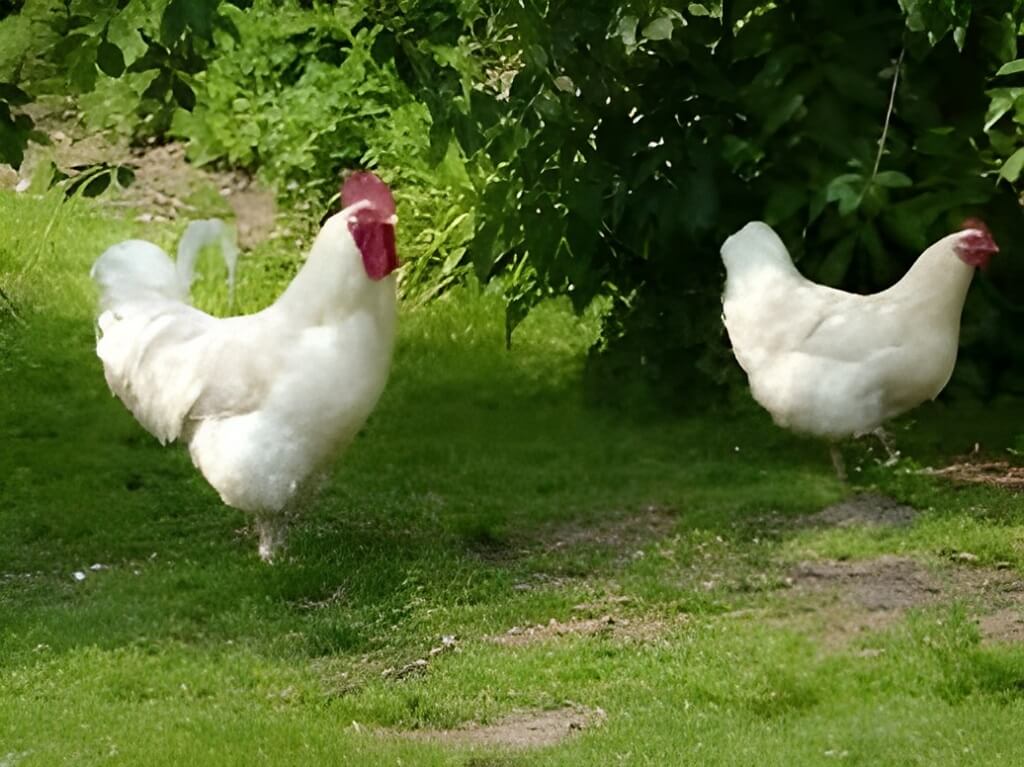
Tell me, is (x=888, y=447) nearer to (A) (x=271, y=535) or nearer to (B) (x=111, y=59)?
(A) (x=271, y=535)

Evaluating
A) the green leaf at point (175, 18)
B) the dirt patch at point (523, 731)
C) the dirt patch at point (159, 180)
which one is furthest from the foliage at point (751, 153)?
the dirt patch at point (159, 180)

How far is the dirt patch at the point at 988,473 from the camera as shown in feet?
19.3

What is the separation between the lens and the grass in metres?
3.79

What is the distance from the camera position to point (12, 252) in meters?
8.63

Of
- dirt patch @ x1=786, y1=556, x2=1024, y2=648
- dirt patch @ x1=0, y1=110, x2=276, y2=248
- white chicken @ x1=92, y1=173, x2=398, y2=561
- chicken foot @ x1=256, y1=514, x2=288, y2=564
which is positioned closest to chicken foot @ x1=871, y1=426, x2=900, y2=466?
dirt patch @ x1=786, y1=556, x2=1024, y2=648

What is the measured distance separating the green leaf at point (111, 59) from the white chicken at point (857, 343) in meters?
2.38

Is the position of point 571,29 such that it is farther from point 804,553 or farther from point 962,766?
point 962,766

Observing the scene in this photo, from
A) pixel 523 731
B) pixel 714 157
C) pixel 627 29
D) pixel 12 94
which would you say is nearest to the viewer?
pixel 523 731

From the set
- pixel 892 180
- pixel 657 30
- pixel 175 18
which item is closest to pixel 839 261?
pixel 892 180

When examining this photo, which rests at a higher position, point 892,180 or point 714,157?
point 714,157

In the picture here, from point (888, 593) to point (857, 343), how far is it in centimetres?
127

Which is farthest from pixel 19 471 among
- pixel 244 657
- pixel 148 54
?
pixel 244 657

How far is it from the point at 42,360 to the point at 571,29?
3338 millimetres

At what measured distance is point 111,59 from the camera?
16.1 ft
